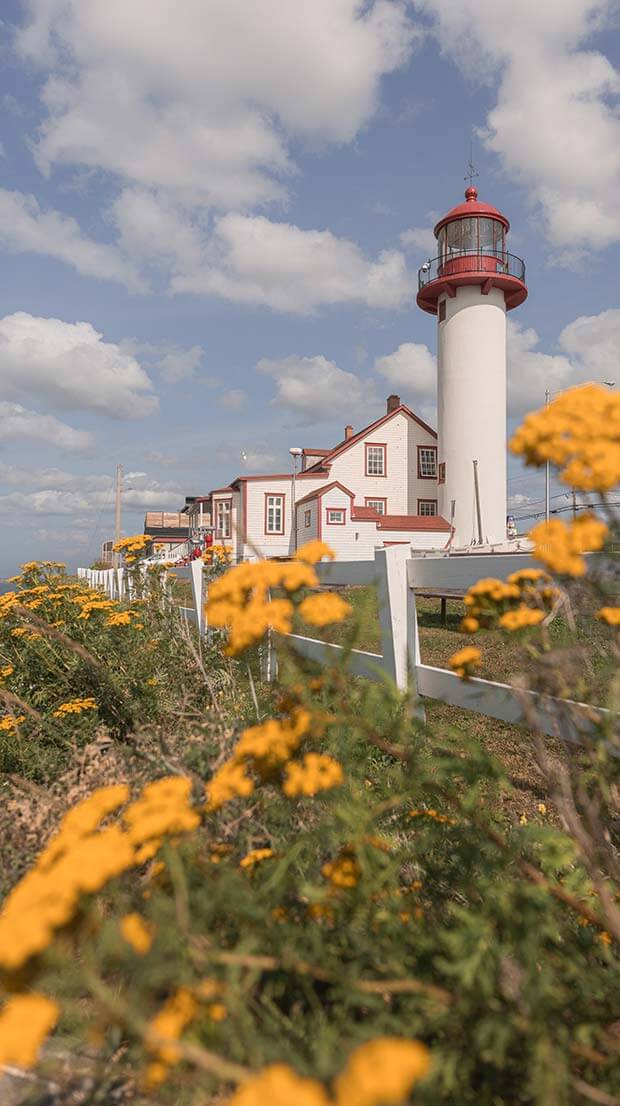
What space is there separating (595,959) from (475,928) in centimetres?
91

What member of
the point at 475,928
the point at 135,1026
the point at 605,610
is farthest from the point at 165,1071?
the point at 605,610

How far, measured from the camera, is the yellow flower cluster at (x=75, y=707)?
3.99m

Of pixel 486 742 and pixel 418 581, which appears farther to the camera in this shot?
pixel 486 742

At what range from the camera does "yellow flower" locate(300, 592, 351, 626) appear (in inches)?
62.7

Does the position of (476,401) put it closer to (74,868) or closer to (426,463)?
(426,463)

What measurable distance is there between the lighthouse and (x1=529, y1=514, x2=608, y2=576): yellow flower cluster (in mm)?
23681

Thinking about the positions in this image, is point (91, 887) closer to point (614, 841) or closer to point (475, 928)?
point (475, 928)

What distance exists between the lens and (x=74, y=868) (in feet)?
3.55

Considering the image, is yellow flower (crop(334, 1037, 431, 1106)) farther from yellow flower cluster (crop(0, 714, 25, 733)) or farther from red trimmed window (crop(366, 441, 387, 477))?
red trimmed window (crop(366, 441, 387, 477))

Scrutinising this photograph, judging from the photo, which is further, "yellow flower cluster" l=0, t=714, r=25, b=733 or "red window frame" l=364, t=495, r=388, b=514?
"red window frame" l=364, t=495, r=388, b=514

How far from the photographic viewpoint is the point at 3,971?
1027 millimetres

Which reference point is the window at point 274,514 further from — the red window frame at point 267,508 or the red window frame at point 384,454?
the red window frame at point 384,454

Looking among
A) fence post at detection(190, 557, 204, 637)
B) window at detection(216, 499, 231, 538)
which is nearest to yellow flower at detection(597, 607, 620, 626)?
fence post at detection(190, 557, 204, 637)

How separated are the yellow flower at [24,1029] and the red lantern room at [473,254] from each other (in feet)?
89.3
